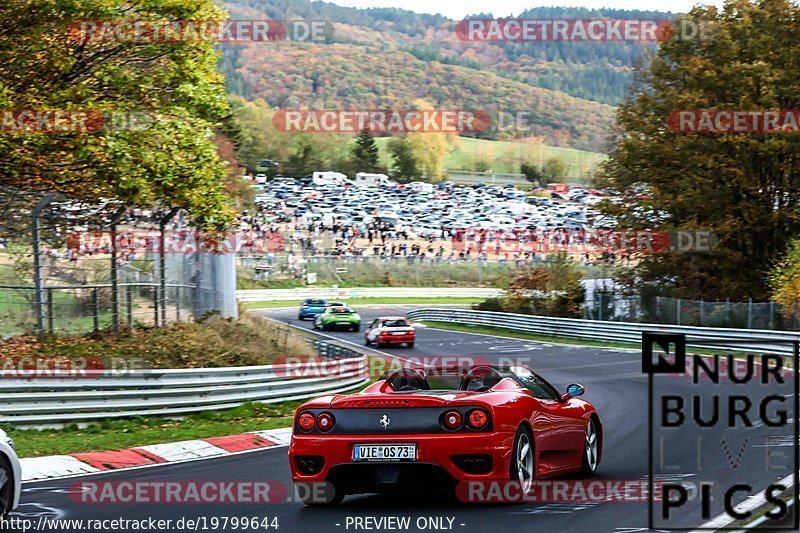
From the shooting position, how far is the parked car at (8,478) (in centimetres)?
794

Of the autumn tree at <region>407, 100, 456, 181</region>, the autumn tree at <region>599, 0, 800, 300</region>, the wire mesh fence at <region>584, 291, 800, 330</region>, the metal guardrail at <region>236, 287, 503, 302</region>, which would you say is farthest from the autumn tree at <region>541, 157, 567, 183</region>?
the autumn tree at <region>599, 0, 800, 300</region>

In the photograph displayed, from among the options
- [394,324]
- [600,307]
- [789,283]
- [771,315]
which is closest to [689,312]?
[789,283]

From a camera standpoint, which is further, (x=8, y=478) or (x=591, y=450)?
(x=591, y=450)

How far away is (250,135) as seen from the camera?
138 m

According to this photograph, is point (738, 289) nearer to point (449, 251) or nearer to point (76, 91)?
point (76, 91)

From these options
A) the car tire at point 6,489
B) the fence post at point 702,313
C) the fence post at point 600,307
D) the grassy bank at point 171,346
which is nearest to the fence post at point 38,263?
the grassy bank at point 171,346

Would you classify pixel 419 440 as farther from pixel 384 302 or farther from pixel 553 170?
pixel 553 170

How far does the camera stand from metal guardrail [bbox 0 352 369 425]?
1583cm

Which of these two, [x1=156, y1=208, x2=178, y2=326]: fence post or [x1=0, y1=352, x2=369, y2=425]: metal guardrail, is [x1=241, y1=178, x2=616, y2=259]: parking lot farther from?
[x1=0, y1=352, x2=369, y2=425]: metal guardrail

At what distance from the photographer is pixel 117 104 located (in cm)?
2055

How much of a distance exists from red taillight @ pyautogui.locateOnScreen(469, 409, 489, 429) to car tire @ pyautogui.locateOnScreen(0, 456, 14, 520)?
10.9ft

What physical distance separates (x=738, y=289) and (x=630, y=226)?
4631mm

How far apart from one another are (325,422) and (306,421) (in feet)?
0.63

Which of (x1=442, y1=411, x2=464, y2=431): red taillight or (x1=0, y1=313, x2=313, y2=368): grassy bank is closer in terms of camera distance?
(x1=442, y1=411, x2=464, y2=431): red taillight
